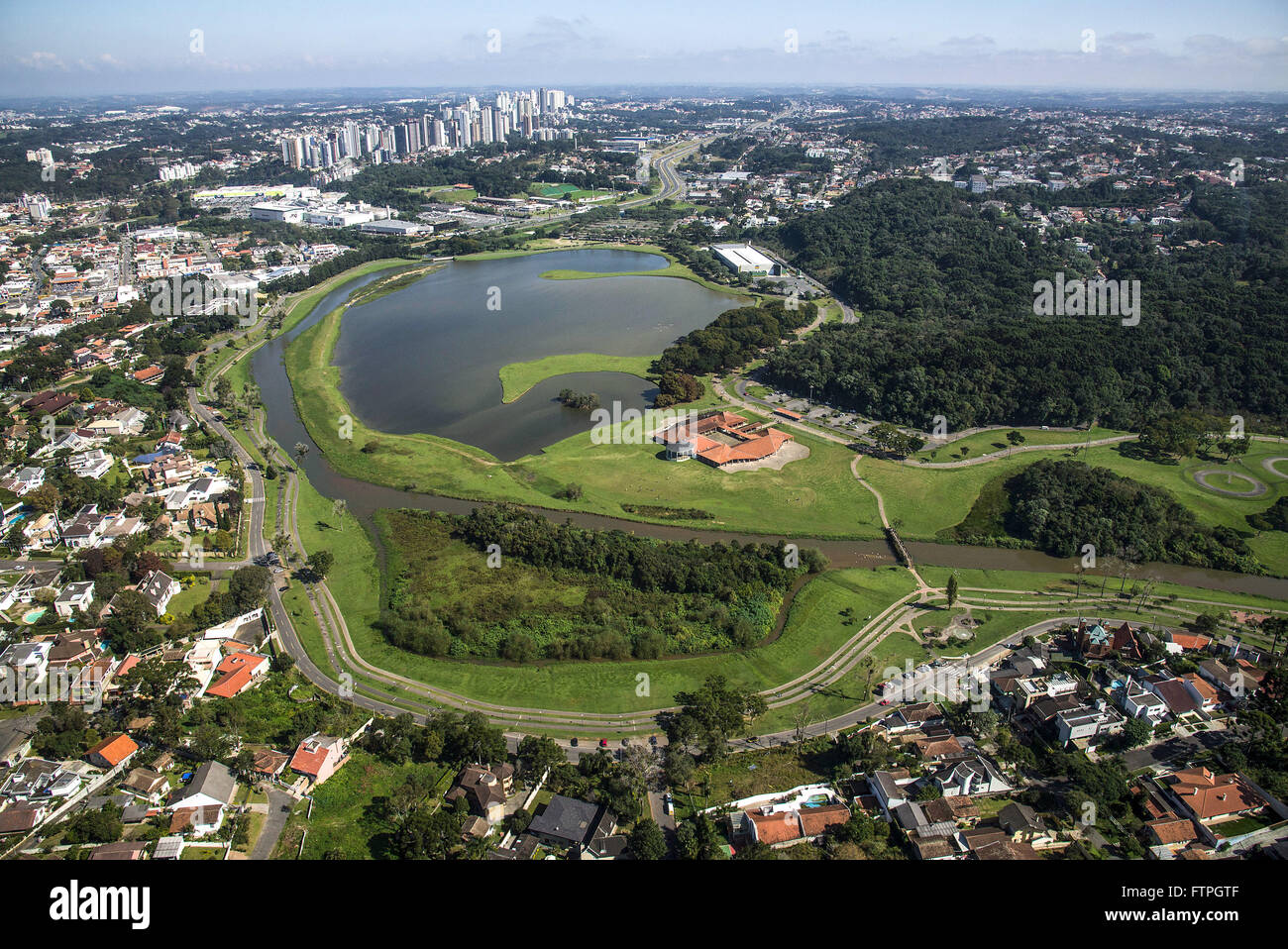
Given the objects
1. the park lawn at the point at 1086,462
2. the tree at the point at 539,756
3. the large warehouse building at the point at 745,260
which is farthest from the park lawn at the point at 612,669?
the large warehouse building at the point at 745,260

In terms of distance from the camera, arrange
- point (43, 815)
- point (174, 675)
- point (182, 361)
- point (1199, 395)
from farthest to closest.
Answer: point (182, 361)
point (1199, 395)
point (174, 675)
point (43, 815)

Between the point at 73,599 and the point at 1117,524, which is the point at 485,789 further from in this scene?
the point at 1117,524

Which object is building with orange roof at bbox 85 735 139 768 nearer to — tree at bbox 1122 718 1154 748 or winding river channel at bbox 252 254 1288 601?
winding river channel at bbox 252 254 1288 601

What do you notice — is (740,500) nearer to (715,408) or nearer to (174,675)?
(715,408)

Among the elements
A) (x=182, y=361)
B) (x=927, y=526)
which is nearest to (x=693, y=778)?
(x=927, y=526)

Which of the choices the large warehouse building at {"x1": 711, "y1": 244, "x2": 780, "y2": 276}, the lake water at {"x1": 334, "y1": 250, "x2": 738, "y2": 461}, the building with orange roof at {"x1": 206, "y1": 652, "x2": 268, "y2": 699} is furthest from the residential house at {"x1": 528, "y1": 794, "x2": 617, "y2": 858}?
the large warehouse building at {"x1": 711, "y1": 244, "x2": 780, "y2": 276}

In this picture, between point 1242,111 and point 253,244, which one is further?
point 1242,111
